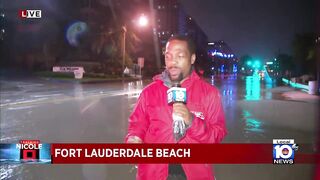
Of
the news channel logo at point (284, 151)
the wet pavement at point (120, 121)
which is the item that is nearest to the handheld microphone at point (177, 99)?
the wet pavement at point (120, 121)

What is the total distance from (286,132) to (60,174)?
2128 millimetres

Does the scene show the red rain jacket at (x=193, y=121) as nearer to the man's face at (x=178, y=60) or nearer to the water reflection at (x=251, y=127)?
the man's face at (x=178, y=60)

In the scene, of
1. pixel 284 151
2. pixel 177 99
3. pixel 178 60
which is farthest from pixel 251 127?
pixel 177 99

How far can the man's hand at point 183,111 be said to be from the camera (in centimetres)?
286

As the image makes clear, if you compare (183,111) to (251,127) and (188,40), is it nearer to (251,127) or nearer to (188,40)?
(188,40)

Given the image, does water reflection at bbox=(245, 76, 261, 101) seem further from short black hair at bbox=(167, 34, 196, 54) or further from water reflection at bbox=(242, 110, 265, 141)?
short black hair at bbox=(167, 34, 196, 54)

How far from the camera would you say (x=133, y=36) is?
445 cm

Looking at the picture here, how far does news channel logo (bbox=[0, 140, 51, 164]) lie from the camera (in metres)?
3.31

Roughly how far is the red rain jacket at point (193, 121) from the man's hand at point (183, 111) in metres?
0.05

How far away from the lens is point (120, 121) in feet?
16.0

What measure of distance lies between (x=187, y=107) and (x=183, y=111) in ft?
0.25

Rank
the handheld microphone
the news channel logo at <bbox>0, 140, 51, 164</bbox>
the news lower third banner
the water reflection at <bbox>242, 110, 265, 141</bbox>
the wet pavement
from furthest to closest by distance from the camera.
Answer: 1. the water reflection at <bbox>242, 110, 265, 141</bbox>
2. the wet pavement
3. the news channel logo at <bbox>0, 140, 51, 164</bbox>
4. the news lower third banner
5. the handheld microphone

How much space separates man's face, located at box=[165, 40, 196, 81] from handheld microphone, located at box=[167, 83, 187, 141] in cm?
10

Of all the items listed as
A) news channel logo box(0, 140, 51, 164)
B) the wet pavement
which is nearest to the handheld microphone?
the wet pavement
